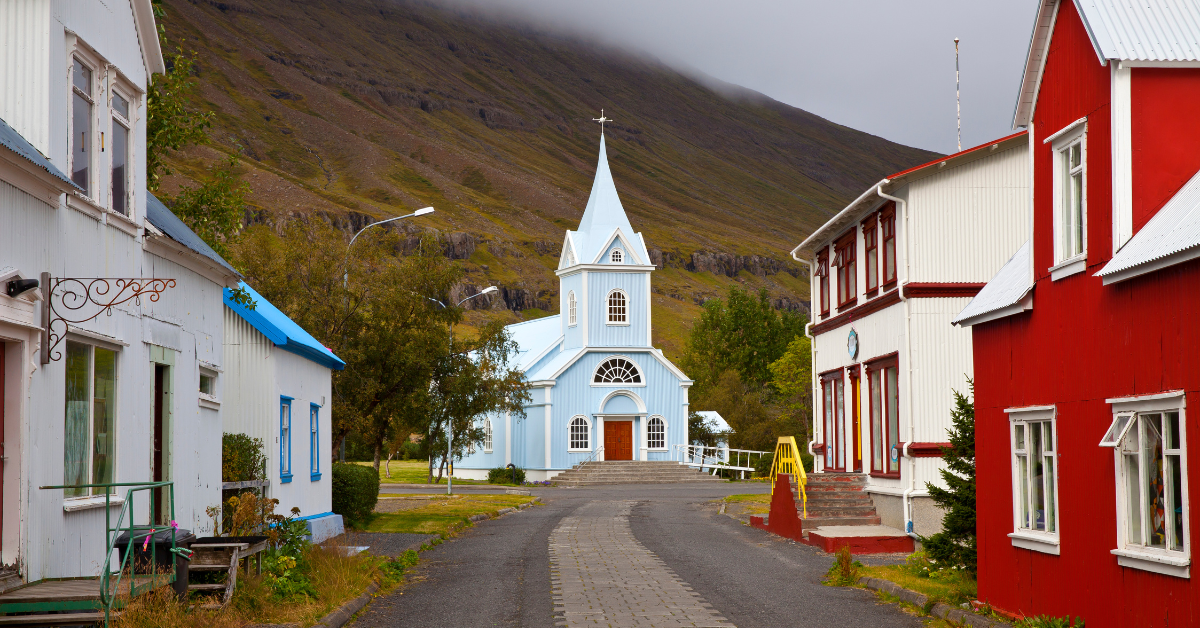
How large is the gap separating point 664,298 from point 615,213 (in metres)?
133

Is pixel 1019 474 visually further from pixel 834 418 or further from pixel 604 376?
pixel 604 376

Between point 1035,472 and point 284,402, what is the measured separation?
42.0 feet

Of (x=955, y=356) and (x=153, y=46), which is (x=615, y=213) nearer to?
(x=955, y=356)

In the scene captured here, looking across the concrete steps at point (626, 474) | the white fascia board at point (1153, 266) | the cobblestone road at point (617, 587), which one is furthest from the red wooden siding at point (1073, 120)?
the concrete steps at point (626, 474)

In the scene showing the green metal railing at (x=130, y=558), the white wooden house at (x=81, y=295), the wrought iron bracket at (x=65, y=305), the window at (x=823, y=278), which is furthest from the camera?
the window at (x=823, y=278)

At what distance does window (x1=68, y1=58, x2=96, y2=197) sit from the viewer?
10.9 metres

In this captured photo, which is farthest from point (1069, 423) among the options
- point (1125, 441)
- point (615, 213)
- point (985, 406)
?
point (615, 213)

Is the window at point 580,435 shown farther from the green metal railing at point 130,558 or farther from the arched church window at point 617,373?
the green metal railing at point 130,558

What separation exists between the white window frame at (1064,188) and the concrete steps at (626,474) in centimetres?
3919

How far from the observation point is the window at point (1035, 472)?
36.5 ft

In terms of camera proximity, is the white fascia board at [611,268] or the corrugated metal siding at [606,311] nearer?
the white fascia board at [611,268]

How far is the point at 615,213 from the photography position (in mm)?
53844

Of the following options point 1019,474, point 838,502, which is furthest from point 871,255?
point 1019,474

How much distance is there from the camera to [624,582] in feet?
50.8
